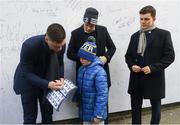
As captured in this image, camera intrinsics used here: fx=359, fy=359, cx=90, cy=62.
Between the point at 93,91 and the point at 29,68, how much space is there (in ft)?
2.39

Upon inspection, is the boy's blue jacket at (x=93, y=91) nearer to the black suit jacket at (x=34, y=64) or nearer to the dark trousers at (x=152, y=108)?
the black suit jacket at (x=34, y=64)

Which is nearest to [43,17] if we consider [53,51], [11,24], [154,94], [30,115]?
[11,24]

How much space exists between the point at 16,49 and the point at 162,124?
2257 mm

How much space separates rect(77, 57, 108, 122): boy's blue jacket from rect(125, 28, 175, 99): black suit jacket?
55cm

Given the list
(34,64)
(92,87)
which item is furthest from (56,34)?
(92,87)

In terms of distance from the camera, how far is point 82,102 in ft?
12.6

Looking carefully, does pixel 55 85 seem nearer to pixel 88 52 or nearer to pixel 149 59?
pixel 88 52

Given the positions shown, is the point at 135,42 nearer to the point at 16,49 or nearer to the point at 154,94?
the point at 154,94

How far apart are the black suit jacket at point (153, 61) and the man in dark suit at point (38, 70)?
92 centimetres

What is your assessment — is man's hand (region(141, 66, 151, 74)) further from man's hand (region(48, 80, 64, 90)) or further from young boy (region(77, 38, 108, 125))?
man's hand (region(48, 80, 64, 90))

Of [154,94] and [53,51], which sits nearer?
[53,51]

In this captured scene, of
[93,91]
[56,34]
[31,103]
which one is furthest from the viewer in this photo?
[93,91]

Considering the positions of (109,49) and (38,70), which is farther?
(109,49)

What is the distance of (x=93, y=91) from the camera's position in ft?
12.3
